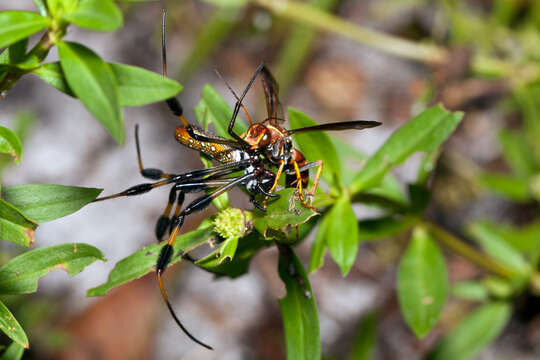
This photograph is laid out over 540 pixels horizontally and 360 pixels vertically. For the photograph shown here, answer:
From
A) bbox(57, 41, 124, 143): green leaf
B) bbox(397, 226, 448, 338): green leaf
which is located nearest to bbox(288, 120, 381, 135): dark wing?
→ bbox(57, 41, 124, 143): green leaf

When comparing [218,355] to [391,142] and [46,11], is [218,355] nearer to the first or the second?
[391,142]

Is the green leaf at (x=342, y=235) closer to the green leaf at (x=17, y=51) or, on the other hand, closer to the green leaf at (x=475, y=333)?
the green leaf at (x=17, y=51)

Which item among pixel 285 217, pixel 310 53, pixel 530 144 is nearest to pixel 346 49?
pixel 310 53

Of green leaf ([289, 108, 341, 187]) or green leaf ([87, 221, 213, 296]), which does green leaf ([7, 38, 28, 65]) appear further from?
green leaf ([289, 108, 341, 187])

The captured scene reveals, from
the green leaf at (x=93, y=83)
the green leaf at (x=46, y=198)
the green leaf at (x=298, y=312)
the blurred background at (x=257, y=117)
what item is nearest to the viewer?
the green leaf at (x=93, y=83)

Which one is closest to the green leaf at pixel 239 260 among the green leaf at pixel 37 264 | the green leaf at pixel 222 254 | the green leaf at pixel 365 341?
the green leaf at pixel 222 254
